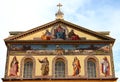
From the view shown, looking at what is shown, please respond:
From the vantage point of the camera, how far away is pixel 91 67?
3172 cm

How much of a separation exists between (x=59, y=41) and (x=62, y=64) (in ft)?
7.42

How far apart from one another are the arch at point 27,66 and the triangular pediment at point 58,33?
7.23 ft

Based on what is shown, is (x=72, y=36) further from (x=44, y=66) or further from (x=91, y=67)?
(x=44, y=66)

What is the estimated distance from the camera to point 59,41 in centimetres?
3225

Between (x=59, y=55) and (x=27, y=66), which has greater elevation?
(x=59, y=55)

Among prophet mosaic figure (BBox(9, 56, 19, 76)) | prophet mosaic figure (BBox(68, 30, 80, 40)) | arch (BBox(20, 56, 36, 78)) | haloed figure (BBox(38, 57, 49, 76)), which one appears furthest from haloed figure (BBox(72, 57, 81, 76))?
prophet mosaic figure (BBox(9, 56, 19, 76))

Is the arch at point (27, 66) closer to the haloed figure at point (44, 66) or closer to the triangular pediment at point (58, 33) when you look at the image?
the haloed figure at point (44, 66)

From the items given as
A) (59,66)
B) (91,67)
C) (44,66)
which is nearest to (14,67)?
(44,66)

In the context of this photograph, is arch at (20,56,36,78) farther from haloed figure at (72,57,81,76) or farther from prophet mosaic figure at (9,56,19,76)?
haloed figure at (72,57,81,76)

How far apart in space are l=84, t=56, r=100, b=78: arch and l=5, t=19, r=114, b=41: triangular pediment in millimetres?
2202

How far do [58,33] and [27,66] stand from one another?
4.50m

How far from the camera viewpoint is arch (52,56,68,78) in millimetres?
31164

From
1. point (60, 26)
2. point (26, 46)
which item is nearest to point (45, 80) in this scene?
point (26, 46)

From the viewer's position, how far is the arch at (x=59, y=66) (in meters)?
31.2
